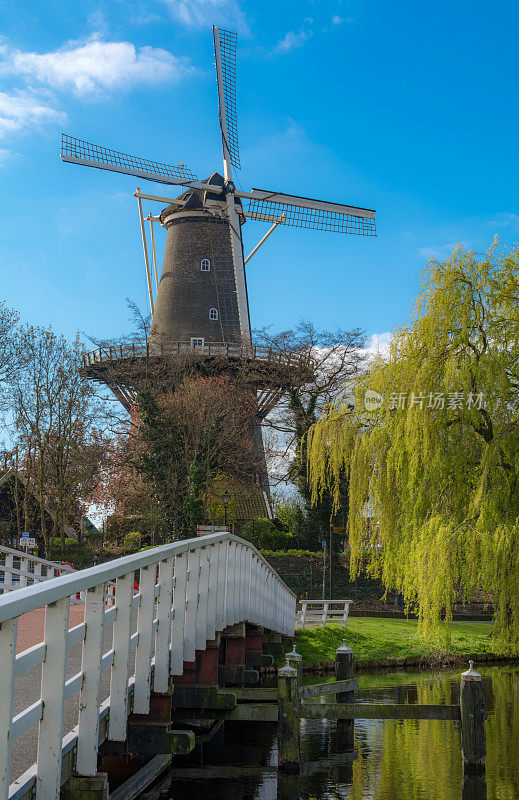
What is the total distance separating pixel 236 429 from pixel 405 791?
25.7 meters

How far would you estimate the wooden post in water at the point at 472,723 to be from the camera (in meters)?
8.75

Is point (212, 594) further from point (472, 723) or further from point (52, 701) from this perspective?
point (52, 701)

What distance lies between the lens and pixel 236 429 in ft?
111

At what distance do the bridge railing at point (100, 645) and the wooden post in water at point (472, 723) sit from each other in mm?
2654

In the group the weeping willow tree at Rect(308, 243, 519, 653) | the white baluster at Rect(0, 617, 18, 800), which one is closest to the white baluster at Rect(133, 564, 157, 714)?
the white baluster at Rect(0, 617, 18, 800)

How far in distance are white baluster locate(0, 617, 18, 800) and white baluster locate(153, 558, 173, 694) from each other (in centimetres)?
321

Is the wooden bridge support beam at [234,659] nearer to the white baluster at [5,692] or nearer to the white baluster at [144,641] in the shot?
the white baluster at [144,641]

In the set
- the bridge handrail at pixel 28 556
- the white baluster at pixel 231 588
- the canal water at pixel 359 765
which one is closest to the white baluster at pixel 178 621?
the canal water at pixel 359 765

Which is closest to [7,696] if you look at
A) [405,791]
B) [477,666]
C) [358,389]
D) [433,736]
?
[405,791]

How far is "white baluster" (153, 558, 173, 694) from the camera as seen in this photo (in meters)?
6.27

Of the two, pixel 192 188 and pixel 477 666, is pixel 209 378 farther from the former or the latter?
pixel 477 666

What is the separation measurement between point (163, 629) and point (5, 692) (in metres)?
3.37

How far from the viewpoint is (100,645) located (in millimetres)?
4387

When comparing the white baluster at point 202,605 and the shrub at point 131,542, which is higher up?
the shrub at point 131,542
